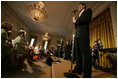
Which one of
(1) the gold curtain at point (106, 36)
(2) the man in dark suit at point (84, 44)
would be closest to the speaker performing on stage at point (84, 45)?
(2) the man in dark suit at point (84, 44)

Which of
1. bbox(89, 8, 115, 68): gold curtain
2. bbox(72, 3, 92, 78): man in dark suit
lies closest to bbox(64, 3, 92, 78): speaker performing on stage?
bbox(72, 3, 92, 78): man in dark suit

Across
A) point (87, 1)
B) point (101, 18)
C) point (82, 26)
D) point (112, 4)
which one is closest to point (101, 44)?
point (101, 18)

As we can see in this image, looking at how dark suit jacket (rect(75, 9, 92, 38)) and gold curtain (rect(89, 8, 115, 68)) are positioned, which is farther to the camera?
gold curtain (rect(89, 8, 115, 68))

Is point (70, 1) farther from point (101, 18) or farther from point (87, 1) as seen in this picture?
point (101, 18)

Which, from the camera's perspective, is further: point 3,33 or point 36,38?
point 36,38

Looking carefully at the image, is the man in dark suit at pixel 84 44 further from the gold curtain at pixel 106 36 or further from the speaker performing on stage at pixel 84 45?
the gold curtain at pixel 106 36

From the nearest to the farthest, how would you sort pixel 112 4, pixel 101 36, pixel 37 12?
1. pixel 37 12
2. pixel 112 4
3. pixel 101 36

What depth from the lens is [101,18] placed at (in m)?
2.99

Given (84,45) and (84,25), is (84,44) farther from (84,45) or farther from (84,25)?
(84,25)

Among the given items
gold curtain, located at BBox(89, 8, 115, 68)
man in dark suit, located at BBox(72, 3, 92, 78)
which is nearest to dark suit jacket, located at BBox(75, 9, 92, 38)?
man in dark suit, located at BBox(72, 3, 92, 78)

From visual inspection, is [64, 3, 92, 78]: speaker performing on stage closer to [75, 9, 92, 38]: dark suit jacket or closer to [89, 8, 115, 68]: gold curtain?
[75, 9, 92, 38]: dark suit jacket

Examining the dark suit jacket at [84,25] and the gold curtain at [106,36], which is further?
the gold curtain at [106,36]

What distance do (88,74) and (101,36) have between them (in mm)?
2656

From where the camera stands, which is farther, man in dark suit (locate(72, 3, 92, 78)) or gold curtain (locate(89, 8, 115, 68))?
gold curtain (locate(89, 8, 115, 68))
